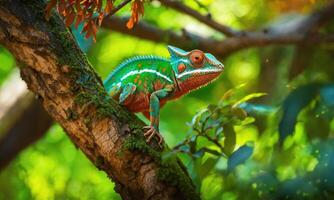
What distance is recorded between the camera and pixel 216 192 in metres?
3.06

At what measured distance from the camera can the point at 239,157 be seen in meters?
2.89

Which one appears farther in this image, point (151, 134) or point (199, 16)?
point (199, 16)

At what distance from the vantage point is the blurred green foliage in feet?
9.66

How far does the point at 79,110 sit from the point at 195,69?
0.66 m

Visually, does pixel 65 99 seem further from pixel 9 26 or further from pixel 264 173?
pixel 264 173

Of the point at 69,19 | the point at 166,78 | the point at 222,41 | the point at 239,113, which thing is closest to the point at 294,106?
the point at 239,113

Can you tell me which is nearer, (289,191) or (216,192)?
(289,191)

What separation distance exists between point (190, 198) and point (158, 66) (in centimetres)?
72

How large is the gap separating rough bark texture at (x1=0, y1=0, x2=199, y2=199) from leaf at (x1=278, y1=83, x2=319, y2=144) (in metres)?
0.66

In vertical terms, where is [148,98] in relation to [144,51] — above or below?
above

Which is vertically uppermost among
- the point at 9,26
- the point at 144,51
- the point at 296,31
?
the point at 9,26

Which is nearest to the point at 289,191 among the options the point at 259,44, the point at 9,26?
the point at 9,26

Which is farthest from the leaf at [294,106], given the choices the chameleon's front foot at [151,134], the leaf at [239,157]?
the chameleon's front foot at [151,134]

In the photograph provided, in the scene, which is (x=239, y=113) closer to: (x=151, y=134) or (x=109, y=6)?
(x=151, y=134)
